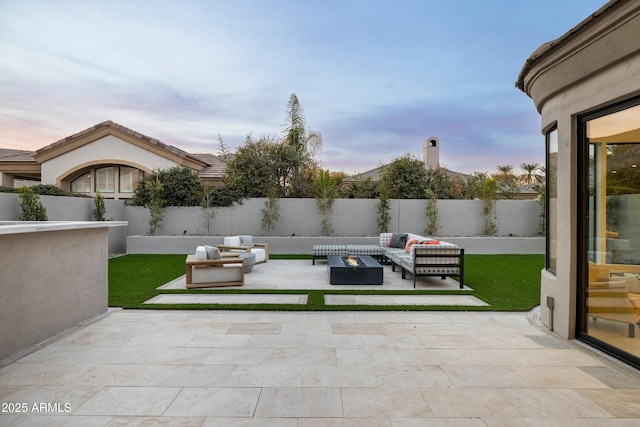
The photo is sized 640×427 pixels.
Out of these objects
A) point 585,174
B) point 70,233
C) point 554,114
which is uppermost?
point 554,114

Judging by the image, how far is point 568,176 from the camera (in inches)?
161

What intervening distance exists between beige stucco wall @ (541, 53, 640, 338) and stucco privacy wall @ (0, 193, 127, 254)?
12.5 meters

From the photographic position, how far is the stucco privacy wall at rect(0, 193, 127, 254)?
939 cm

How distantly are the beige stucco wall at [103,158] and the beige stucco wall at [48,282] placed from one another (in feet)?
41.2

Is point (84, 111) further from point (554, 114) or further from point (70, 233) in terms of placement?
point (554, 114)

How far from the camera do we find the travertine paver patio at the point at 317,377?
2.54 m

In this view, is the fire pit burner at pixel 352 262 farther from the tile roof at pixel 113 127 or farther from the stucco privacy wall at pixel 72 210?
the tile roof at pixel 113 127

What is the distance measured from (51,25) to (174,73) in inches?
141

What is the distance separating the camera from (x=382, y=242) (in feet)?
34.4

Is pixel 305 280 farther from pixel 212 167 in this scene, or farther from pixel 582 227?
pixel 212 167

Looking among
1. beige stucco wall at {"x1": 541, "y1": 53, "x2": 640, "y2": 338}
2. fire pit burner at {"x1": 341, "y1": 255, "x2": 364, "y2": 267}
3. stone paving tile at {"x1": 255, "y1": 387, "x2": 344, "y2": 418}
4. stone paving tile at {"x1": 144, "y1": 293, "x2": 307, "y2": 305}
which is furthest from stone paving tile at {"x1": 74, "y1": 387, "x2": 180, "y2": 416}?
fire pit burner at {"x1": 341, "y1": 255, "x2": 364, "y2": 267}

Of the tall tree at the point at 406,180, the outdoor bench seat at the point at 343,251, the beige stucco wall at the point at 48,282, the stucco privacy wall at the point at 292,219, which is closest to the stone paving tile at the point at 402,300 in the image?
the outdoor bench seat at the point at 343,251

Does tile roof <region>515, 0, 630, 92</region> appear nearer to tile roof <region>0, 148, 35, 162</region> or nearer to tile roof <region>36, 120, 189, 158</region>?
tile roof <region>36, 120, 189, 158</region>

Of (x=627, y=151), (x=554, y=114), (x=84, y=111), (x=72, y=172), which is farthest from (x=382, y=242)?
(x=72, y=172)
